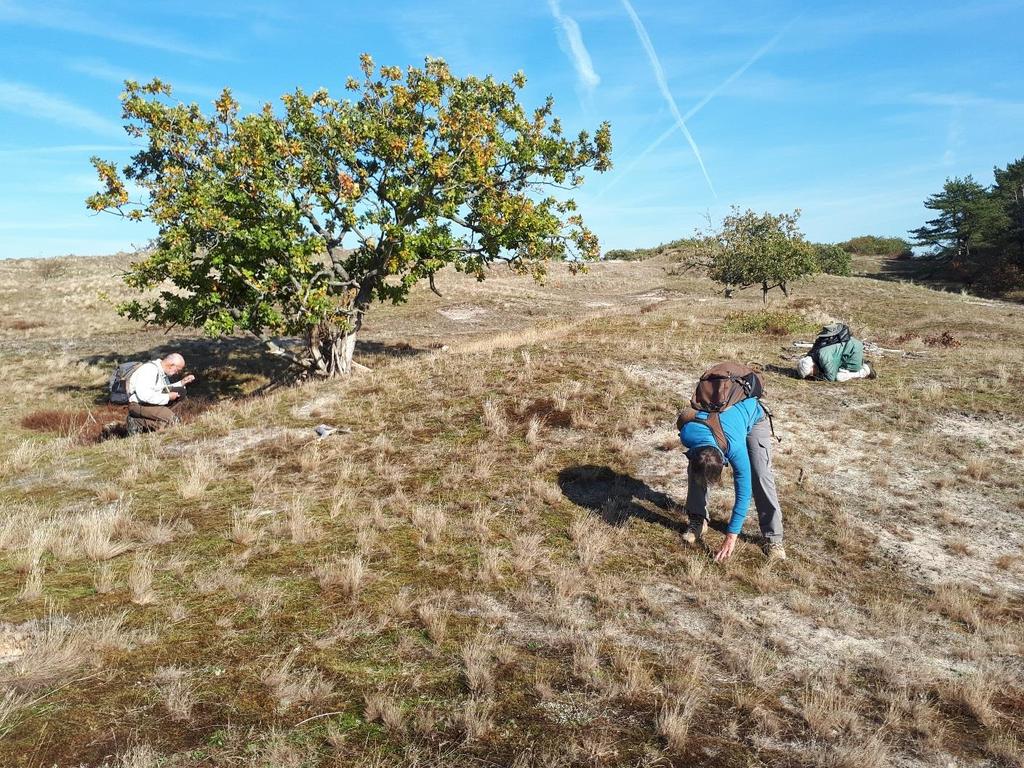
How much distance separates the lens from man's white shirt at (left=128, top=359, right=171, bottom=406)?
13234mm

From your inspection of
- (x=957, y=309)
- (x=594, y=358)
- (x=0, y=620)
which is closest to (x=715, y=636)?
A: (x=0, y=620)

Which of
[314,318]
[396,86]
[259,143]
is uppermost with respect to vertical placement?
[396,86]

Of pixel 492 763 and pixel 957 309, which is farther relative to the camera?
pixel 957 309

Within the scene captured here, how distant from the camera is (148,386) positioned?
1330 cm

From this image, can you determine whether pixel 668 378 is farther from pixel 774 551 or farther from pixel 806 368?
pixel 774 551

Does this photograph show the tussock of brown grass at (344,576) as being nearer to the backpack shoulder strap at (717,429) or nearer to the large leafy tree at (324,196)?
the backpack shoulder strap at (717,429)

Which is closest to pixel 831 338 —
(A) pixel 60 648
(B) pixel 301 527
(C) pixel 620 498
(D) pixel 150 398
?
(C) pixel 620 498

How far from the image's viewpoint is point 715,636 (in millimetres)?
5812

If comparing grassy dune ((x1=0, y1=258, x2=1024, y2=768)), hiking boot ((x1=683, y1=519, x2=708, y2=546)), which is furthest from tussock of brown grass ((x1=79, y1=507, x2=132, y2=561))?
hiking boot ((x1=683, y1=519, x2=708, y2=546))

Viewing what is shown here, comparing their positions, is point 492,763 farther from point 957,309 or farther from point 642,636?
point 957,309

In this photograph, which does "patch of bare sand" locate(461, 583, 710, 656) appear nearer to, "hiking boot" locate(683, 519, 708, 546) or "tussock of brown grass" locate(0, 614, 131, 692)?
"hiking boot" locate(683, 519, 708, 546)

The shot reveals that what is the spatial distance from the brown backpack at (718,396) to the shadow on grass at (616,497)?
2013 millimetres

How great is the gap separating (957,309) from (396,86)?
123 ft

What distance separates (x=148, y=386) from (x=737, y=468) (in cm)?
1258
